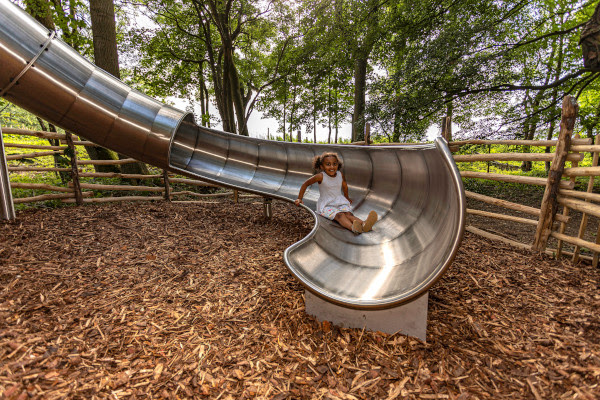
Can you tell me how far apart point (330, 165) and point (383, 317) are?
2.10 meters

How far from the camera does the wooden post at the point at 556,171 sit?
9.95 ft

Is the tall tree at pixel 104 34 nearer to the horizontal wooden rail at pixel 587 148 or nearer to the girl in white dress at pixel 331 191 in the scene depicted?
the girl in white dress at pixel 331 191

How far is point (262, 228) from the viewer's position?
4.39m

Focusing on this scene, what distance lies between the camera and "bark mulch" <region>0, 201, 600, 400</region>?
1.55 meters

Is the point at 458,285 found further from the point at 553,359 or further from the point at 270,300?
the point at 270,300

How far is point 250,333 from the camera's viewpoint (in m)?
2.00

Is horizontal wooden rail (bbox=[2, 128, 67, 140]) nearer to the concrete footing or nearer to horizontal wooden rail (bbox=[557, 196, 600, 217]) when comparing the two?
the concrete footing

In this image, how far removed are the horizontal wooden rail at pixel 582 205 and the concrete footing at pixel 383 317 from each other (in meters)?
2.30

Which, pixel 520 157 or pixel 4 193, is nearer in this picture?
pixel 4 193

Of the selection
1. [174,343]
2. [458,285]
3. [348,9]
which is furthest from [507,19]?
[174,343]

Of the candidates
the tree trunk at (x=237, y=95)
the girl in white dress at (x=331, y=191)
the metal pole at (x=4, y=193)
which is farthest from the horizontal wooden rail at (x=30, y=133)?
the tree trunk at (x=237, y=95)

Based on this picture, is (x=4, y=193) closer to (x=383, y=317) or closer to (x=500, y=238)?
(x=383, y=317)

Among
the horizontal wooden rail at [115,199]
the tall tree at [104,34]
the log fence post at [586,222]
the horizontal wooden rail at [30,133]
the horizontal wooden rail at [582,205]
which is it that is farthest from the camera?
the tall tree at [104,34]

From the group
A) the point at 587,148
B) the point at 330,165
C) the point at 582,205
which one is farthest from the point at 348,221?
the point at 587,148
